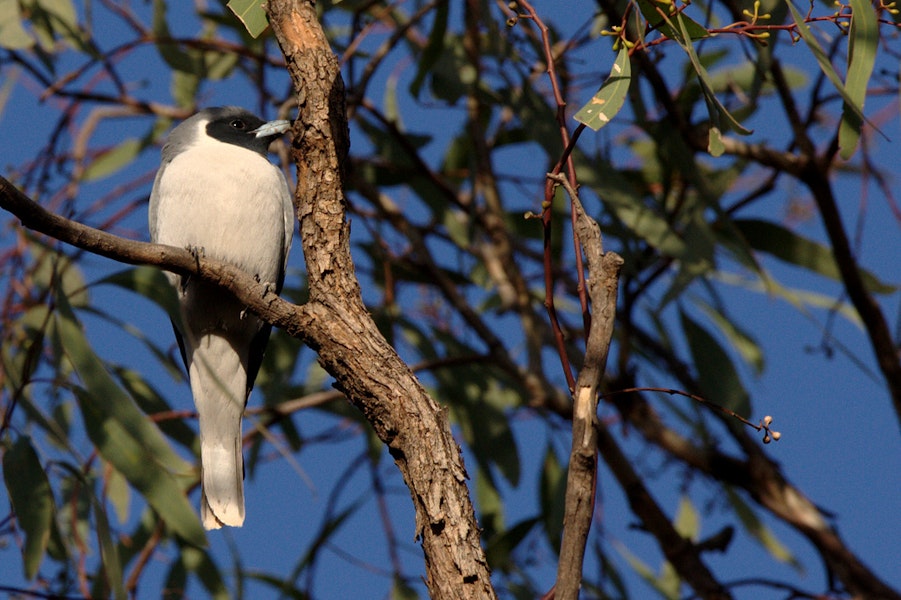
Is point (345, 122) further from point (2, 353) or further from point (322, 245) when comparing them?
point (2, 353)

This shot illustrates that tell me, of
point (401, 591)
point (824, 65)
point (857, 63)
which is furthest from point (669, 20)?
point (401, 591)

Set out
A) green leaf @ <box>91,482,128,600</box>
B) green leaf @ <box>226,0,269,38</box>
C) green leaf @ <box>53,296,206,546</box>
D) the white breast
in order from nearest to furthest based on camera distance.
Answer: green leaf @ <box>226,0,269,38</box>
green leaf @ <box>91,482,128,600</box>
green leaf @ <box>53,296,206,546</box>
the white breast

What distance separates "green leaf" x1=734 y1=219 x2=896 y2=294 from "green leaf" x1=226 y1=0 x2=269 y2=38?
8.64 feet

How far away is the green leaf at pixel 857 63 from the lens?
236 centimetres

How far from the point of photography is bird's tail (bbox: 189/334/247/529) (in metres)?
3.41

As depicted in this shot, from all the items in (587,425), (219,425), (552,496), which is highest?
(552,496)

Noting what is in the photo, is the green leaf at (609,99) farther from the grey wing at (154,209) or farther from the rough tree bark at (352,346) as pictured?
the grey wing at (154,209)

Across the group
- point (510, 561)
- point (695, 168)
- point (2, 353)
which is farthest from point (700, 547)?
point (2, 353)

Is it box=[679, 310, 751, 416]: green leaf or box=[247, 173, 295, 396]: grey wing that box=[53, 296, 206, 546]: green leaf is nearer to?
box=[247, 173, 295, 396]: grey wing

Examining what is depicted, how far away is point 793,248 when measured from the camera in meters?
4.49

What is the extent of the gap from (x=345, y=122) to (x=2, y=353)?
190cm

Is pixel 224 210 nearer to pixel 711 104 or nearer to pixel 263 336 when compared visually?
pixel 263 336

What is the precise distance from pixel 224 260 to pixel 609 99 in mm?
1808

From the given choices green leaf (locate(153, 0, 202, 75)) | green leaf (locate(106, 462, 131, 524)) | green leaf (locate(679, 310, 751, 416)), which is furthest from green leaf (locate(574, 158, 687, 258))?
green leaf (locate(106, 462, 131, 524))
